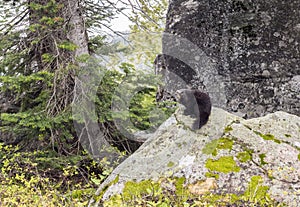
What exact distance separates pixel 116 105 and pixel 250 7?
2.55 metres

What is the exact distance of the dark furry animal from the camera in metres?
2.87

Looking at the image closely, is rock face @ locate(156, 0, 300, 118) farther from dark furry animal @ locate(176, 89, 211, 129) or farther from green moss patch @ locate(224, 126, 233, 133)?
dark furry animal @ locate(176, 89, 211, 129)

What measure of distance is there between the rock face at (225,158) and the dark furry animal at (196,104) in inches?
3.0

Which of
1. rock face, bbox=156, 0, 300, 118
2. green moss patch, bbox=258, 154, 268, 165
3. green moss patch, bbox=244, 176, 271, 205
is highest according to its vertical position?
rock face, bbox=156, 0, 300, 118

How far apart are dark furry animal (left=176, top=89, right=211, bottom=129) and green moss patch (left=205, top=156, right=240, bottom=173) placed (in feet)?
1.23

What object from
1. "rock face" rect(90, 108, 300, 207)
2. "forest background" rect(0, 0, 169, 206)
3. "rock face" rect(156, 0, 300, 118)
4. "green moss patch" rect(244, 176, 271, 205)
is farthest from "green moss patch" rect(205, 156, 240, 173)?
"forest background" rect(0, 0, 169, 206)

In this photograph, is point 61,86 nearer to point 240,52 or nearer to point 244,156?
point 240,52

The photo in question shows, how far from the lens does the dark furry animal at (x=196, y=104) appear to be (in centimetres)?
287

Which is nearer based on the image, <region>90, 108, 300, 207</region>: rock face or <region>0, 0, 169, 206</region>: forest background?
<region>90, 108, 300, 207</region>: rock face

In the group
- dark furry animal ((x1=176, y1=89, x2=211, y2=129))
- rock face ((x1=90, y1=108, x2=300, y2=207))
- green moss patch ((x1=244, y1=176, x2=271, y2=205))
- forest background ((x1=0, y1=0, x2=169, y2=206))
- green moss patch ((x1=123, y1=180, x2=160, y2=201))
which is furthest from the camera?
forest background ((x1=0, y1=0, x2=169, y2=206))

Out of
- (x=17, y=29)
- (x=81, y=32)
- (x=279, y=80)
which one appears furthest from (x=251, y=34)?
(x=17, y=29)

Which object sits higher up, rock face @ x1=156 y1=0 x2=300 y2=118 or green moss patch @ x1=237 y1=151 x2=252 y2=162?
rock face @ x1=156 y1=0 x2=300 y2=118

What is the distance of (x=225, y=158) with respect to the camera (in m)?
2.67

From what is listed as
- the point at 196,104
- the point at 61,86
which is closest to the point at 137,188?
the point at 196,104
